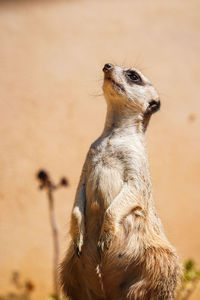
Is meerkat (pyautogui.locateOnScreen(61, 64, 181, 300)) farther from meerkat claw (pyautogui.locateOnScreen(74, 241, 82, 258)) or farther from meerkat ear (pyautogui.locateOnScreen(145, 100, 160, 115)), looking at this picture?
meerkat ear (pyautogui.locateOnScreen(145, 100, 160, 115))

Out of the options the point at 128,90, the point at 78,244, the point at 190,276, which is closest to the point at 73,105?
the point at 190,276

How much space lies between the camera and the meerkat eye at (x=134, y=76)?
2.88 meters

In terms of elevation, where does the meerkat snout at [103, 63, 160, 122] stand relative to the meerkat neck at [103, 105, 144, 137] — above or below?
above

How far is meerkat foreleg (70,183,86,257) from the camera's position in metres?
2.52

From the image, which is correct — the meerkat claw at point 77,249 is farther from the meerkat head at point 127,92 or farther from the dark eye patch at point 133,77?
the dark eye patch at point 133,77

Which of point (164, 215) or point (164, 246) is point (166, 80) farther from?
point (164, 246)

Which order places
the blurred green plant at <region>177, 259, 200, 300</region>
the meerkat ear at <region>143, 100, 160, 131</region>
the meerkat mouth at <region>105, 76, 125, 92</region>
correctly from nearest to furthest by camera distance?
the meerkat mouth at <region>105, 76, 125, 92</region>, the meerkat ear at <region>143, 100, 160, 131</region>, the blurred green plant at <region>177, 259, 200, 300</region>

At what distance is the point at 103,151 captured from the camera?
2.63m

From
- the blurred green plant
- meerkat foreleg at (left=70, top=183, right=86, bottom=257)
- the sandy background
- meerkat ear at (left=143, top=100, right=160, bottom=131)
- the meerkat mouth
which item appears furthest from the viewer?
the sandy background

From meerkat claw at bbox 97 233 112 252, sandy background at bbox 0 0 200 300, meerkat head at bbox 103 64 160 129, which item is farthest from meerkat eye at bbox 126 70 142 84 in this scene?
sandy background at bbox 0 0 200 300

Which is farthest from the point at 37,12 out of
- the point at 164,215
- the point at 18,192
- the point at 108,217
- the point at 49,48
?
the point at 108,217

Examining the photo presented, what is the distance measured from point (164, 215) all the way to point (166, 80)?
271cm

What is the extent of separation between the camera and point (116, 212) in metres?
2.41

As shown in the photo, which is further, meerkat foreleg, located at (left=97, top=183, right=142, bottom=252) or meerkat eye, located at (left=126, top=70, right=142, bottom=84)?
meerkat eye, located at (left=126, top=70, right=142, bottom=84)
